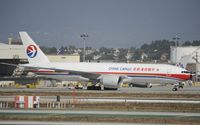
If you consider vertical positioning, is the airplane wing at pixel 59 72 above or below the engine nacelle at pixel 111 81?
above

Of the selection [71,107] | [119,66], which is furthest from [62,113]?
[119,66]

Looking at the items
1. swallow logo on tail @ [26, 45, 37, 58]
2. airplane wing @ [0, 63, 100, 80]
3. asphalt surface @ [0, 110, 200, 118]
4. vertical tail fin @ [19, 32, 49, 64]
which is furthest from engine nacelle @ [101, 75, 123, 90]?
asphalt surface @ [0, 110, 200, 118]

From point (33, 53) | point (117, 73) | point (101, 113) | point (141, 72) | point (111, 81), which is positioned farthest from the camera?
point (33, 53)

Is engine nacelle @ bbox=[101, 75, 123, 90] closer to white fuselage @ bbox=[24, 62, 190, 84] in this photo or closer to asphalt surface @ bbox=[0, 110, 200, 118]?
white fuselage @ bbox=[24, 62, 190, 84]

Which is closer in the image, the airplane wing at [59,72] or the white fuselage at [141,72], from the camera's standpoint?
the white fuselage at [141,72]

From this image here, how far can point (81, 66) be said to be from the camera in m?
78.5

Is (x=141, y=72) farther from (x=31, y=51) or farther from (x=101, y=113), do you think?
(x=101, y=113)

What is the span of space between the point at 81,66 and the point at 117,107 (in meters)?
35.4

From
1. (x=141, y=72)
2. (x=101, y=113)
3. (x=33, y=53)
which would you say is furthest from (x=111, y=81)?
(x=101, y=113)

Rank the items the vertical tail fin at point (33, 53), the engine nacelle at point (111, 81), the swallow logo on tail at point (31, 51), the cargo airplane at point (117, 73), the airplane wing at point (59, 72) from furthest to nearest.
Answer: the swallow logo on tail at point (31, 51), the vertical tail fin at point (33, 53), the airplane wing at point (59, 72), the cargo airplane at point (117, 73), the engine nacelle at point (111, 81)

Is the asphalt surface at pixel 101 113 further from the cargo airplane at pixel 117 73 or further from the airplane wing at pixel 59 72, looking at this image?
the airplane wing at pixel 59 72

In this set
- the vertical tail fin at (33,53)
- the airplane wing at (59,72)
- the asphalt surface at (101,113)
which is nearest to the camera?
the asphalt surface at (101,113)

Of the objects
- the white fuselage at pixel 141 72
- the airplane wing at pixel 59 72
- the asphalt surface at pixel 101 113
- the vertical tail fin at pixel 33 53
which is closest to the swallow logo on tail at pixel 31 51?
the vertical tail fin at pixel 33 53

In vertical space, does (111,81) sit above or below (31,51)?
below
